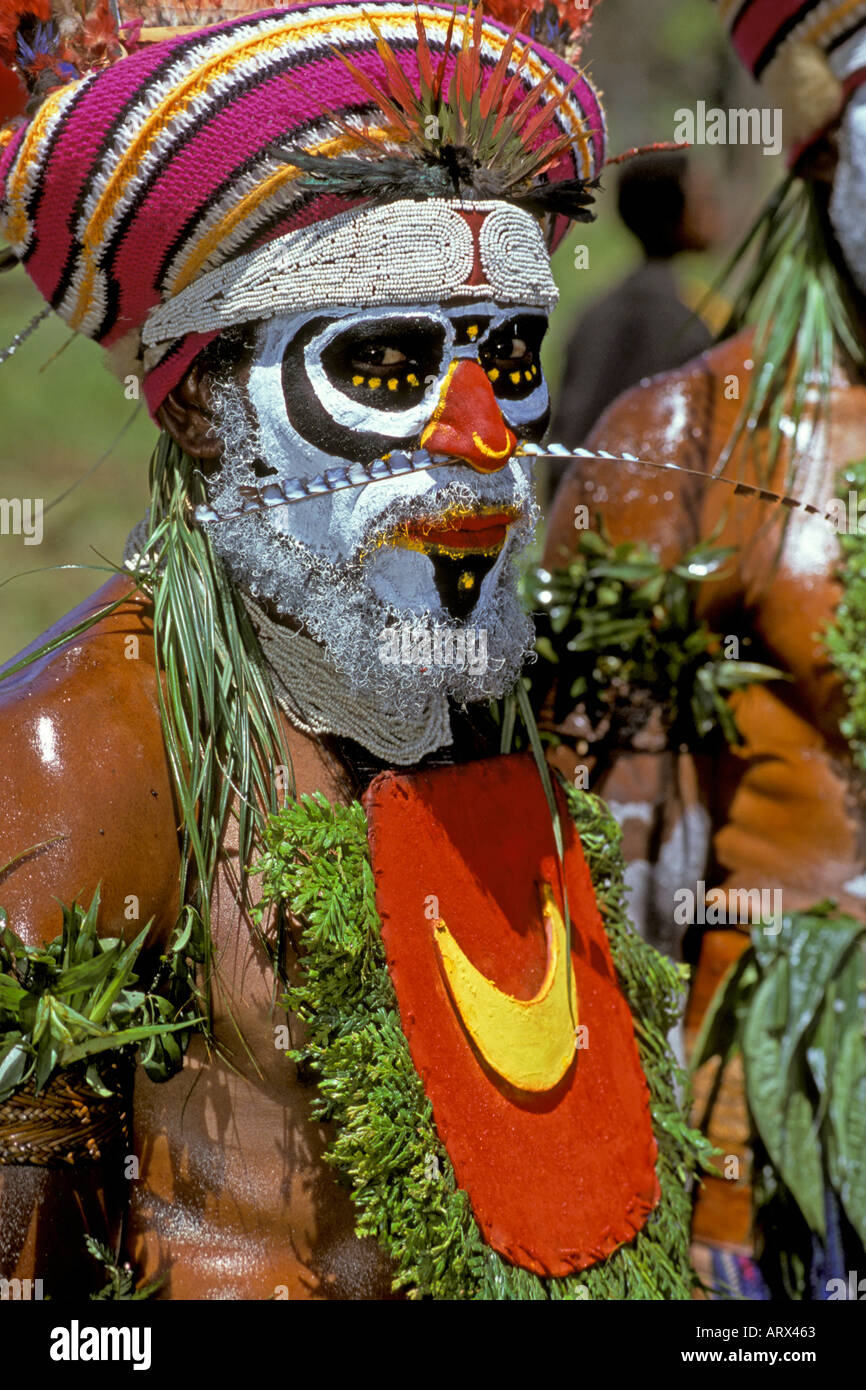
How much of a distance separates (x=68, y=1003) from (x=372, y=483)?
772 millimetres

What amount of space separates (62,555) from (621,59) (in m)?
4.91

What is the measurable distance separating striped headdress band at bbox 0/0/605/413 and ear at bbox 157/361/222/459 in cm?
7

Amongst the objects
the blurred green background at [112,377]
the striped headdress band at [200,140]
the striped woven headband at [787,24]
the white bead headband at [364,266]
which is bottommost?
the white bead headband at [364,266]

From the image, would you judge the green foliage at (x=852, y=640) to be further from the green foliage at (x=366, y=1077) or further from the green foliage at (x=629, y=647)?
the green foliage at (x=366, y=1077)

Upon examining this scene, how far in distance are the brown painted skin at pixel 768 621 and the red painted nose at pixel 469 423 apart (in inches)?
49.5

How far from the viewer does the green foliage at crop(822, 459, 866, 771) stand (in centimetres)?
312

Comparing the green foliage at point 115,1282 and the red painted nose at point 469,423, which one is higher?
the red painted nose at point 469,423

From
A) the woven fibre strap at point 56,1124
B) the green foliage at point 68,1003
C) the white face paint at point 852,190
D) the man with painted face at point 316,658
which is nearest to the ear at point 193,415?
the man with painted face at point 316,658

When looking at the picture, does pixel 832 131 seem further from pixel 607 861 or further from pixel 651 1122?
pixel 651 1122

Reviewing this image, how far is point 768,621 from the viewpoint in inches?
128

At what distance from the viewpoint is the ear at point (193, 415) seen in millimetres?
2111

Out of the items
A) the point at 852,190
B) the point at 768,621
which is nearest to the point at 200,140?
the point at 768,621

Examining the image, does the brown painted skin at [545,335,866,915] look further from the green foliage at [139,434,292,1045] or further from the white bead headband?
the white bead headband

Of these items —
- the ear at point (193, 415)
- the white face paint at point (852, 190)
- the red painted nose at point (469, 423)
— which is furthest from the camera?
the white face paint at point (852, 190)
